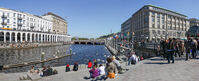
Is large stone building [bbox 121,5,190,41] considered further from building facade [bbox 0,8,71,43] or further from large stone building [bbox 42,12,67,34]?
large stone building [bbox 42,12,67,34]

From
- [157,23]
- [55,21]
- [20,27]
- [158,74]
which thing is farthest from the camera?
[55,21]

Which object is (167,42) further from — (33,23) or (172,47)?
(33,23)

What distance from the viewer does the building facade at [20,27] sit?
62487 millimetres

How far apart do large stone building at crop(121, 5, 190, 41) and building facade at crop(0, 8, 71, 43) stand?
65.9m

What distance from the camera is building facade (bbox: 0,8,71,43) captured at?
62.5 metres

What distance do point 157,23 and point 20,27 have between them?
84831mm

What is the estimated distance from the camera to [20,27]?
7681 cm

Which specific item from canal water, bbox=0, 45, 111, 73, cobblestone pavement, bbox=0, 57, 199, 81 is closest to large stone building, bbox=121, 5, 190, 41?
canal water, bbox=0, 45, 111, 73

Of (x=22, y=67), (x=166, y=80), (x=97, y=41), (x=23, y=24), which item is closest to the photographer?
(x=166, y=80)

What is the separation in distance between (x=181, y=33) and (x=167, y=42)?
94.0 meters

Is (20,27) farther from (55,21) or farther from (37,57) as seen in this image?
(37,57)

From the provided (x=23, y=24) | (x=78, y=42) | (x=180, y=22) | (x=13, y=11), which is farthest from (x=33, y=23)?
(x=180, y=22)

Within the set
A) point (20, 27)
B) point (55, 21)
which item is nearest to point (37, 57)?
point (20, 27)

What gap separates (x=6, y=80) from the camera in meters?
12.4
